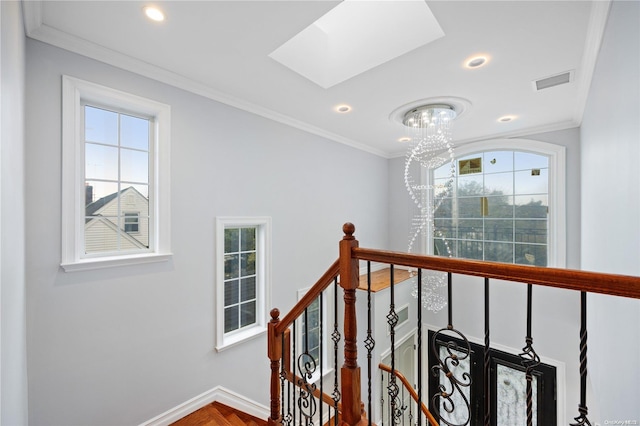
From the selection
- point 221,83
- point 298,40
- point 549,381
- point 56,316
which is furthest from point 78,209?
point 549,381

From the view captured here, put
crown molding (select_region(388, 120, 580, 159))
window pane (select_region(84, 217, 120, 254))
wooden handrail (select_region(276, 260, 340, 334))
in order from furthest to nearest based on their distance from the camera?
crown molding (select_region(388, 120, 580, 159)) → window pane (select_region(84, 217, 120, 254)) → wooden handrail (select_region(276, 260, 340, 334))

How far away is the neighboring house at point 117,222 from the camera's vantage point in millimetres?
2211

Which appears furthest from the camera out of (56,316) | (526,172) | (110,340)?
(526,172)

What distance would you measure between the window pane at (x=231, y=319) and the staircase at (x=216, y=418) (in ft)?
2.30

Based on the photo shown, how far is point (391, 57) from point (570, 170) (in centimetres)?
332

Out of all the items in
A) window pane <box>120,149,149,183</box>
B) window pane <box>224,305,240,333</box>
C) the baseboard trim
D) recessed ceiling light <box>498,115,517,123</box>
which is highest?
recessed ceiling light <box>498,115,517,123</box>

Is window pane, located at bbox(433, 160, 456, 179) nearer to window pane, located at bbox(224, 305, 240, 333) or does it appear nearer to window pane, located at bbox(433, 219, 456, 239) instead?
window pane, located at bbox(433, 219, 456, 239)

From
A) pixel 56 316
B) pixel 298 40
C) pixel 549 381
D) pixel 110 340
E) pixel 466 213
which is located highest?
pixel 298 40

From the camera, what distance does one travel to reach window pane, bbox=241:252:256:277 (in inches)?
127

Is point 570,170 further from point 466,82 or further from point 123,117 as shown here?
point 123,117

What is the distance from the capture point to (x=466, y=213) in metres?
4.77

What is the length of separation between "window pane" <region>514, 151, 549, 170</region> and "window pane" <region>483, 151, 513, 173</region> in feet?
0.30

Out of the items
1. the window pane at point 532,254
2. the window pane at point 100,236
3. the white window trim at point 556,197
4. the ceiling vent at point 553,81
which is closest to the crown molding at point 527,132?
the white window trim at point 556,197

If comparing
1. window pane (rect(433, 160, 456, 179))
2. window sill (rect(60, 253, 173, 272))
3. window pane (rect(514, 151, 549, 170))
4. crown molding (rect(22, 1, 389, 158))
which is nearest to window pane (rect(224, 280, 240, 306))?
window sill (rect(60, 253, 173, 272))
